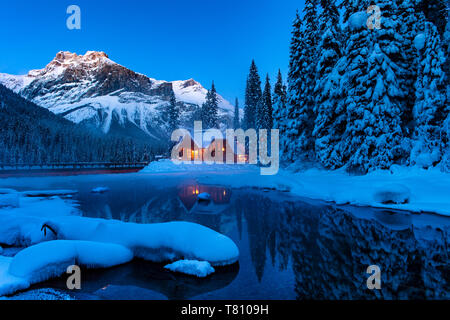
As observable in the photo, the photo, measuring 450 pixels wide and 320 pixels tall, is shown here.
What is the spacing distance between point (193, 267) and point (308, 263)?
9.20 feet

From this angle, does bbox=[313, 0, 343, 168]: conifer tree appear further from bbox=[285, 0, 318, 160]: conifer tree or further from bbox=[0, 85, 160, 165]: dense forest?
bbox=[0, 85, 160, 165]: dense forest

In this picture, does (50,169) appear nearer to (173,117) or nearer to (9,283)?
(173,117)

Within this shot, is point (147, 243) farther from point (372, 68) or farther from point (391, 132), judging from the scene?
point (372, 68)

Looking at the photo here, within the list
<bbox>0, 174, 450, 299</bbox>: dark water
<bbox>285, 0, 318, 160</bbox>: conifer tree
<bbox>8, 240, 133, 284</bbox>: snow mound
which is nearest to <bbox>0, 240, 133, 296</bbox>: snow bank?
<bbox>8, 240, 133, 284</bbox>: snow mound

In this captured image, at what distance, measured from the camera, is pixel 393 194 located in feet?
45.7

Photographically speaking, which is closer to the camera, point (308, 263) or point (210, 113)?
point (308, 263)

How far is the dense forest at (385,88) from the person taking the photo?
677 inches

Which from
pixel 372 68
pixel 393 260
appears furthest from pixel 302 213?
pixel 372 68

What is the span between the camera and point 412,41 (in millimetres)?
20547

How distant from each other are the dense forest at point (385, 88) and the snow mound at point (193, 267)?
16.3 m

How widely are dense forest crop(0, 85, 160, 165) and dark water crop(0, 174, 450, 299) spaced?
78.5 metres

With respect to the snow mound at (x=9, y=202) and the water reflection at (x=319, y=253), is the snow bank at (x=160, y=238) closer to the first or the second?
the water reflection at (x=319, y=253)

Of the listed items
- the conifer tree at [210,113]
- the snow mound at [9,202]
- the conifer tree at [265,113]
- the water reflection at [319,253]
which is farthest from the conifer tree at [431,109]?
→ the conifer tree at [210,113]

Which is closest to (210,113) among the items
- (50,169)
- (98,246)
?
(50,169)
